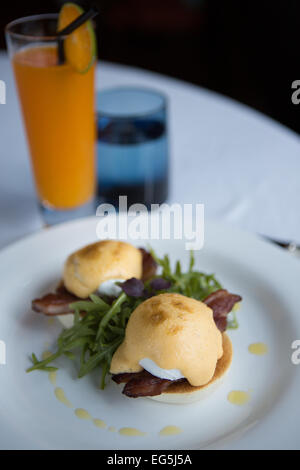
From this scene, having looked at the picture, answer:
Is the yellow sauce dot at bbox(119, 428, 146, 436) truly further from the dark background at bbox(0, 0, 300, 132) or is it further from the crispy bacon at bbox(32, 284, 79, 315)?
the dark background at bbox(0, 0, 300, 132)

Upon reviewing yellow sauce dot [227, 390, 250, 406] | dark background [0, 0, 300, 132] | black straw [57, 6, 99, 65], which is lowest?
dark background [0, 0, 300, 132]

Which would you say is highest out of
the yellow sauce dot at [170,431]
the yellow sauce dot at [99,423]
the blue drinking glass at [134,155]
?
the blue drinking glass at [134,155]

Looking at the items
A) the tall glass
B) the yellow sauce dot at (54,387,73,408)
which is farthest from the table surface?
the yellow sauce dot at (54,387,73,408)

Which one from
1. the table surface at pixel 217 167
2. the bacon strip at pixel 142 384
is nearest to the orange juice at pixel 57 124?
the table surface at pixel 217 167

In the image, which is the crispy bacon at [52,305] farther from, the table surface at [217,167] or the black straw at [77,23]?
the black straw at [77,23]

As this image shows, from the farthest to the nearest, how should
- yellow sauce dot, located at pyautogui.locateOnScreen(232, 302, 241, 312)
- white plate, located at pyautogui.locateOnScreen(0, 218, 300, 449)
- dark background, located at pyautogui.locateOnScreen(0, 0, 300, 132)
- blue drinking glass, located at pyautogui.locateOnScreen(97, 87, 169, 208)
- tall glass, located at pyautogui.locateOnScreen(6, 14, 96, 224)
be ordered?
dark background, located at pyautogui.locateOnScreen(0, 0, 300, 132), blue drinking glass, located at pyautogui.locateOnScreen(97, 87, 169, 208), tall glass, located at pyautogui.locateOnScreen(6, 14, 96, 224), yellow sauce dot, located at pyautogui.locateOnScreen(232, 302, 241, 312), white plate, located at pyautogui.locateOnScreen(0, 218, 300, 449)

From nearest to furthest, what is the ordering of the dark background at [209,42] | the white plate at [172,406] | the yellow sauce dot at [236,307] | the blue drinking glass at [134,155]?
the white plate at [172,406] → the yellow sauce dot at [236,307] → the blue drinking glass at [134,155] → the dark background at [209,42]

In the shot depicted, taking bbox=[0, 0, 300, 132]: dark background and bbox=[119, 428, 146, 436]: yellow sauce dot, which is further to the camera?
bbox=[0, 0, 300, 132]: dark background
